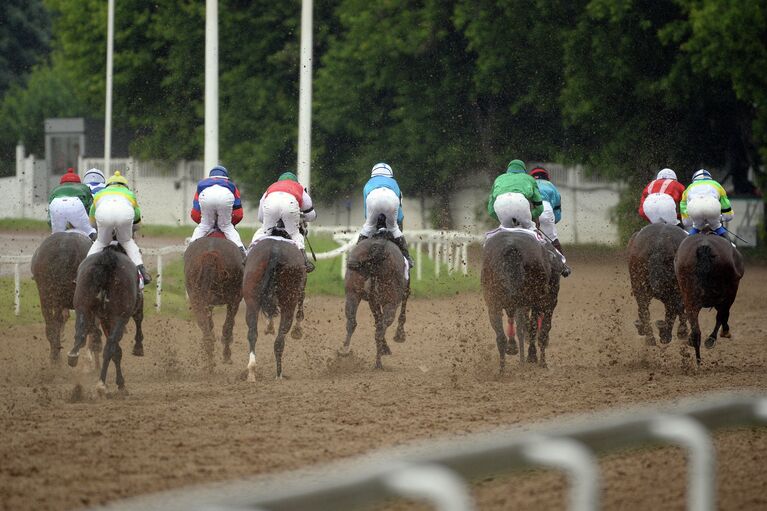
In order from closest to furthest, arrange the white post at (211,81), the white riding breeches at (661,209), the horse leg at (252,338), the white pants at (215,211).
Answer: the horse leg at (252,338)
the white pants at (215,211)
the white riding breeches at (661,209)
the white post at (211,81)

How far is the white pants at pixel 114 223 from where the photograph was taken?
11.0 metres

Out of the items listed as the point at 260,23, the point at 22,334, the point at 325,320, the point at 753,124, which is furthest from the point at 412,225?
the point at 22,334

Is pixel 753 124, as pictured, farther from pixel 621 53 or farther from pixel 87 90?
pixel 87 90

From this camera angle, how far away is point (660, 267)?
1390 cm

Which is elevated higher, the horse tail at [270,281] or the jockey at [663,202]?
the jockey at [663,202]

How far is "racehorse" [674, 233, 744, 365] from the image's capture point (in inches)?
492

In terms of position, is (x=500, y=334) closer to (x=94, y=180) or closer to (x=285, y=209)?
(x=285, y=209)

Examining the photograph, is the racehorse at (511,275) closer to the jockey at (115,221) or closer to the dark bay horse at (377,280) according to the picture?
the dark bay horse at (377,280)

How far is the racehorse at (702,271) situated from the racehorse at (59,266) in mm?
5618

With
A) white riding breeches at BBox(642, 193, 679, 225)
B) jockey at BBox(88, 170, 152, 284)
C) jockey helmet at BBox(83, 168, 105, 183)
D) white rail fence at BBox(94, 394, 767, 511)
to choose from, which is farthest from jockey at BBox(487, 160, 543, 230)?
white rail fence at BBox(94, 394, 767, 511)

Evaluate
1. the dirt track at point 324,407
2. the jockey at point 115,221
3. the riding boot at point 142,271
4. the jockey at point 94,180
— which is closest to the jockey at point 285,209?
the riding boot at point 142,271

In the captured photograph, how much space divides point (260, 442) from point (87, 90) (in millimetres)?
38463

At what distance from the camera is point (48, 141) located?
50156 mm

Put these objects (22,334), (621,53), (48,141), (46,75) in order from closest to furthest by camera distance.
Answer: (22,334), (621,53), (48,141), (46,75)
